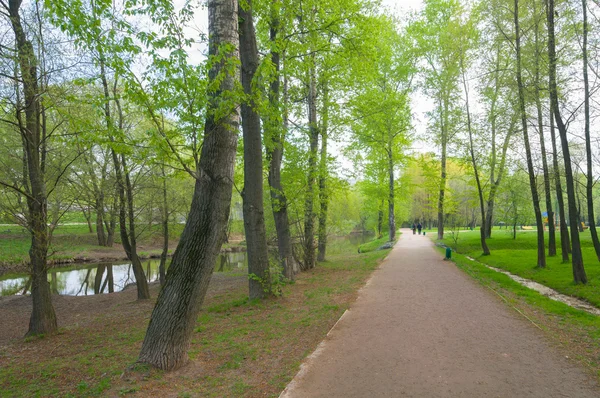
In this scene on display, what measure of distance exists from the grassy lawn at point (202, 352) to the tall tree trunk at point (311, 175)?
4.10m

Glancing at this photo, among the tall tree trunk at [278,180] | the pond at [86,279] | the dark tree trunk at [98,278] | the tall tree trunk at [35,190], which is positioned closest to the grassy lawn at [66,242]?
the tall tree trunk at [35,190]

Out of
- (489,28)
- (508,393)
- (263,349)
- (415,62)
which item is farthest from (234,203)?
(508,393)

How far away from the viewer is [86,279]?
761 inches

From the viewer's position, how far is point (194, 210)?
473 centimetres

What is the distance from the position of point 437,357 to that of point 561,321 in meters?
3.56

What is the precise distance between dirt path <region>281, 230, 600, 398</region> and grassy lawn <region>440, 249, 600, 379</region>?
24 cm

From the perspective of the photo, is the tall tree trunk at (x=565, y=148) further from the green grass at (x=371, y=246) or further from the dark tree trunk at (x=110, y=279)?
the dark tree trunk at (x=110, y=279)

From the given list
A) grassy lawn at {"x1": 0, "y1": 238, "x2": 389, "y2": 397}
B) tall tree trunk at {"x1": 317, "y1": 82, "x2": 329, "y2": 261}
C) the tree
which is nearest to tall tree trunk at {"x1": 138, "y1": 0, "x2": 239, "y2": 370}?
grassy lawn at {"x1": 0, "y1": 238, "x2": 389, "y2": 397}

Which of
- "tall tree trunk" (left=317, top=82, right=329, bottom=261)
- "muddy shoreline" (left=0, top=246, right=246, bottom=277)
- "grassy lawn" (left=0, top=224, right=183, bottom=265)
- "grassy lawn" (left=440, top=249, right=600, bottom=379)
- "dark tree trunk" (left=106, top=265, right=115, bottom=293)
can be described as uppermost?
"tall tree trunk" (left=317, top=82, right=329, bottom=261)

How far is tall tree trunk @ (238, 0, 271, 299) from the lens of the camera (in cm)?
832

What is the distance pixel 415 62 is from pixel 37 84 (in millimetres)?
22662

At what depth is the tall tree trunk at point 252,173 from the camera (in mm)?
8320

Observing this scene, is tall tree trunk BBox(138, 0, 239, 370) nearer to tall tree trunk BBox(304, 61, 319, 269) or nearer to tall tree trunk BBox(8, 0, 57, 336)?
tall tree trunk BBox(8, 0, 57, 336)

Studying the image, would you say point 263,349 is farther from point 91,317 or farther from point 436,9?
point 436,9
